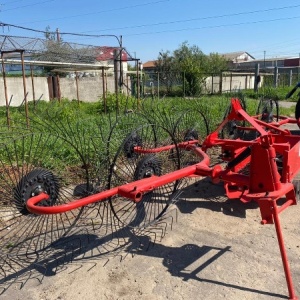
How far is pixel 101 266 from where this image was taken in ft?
9.34

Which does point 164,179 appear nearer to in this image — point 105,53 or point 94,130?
point 94,130

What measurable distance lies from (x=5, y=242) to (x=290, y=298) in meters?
2.26

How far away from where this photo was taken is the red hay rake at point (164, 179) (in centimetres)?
255

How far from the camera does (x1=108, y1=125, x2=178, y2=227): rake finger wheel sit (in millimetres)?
3443

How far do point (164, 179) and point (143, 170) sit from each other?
67 centimetres

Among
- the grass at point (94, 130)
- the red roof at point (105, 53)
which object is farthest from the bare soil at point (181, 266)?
the red roof at point (105, 53)

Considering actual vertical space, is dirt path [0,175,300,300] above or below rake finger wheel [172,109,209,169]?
below

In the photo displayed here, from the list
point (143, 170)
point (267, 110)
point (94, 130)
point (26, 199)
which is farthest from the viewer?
point (267, 110)

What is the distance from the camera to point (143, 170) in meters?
3.43

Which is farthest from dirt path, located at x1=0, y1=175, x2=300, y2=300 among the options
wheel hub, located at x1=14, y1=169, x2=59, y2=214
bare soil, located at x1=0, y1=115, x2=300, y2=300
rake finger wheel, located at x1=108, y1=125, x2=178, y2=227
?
wheel hub, located at x1=14, y1=169, x2=59, y2=214

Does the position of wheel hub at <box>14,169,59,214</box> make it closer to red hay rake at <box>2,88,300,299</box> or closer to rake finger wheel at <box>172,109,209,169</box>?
red hay rake at <box>2,88,300,299</box>

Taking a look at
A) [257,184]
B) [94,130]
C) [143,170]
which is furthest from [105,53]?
[257,184]

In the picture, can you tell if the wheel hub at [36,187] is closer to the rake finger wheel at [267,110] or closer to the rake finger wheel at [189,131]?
the rake finger wheel at [189,131]

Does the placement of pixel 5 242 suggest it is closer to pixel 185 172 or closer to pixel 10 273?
pixel 10 273
